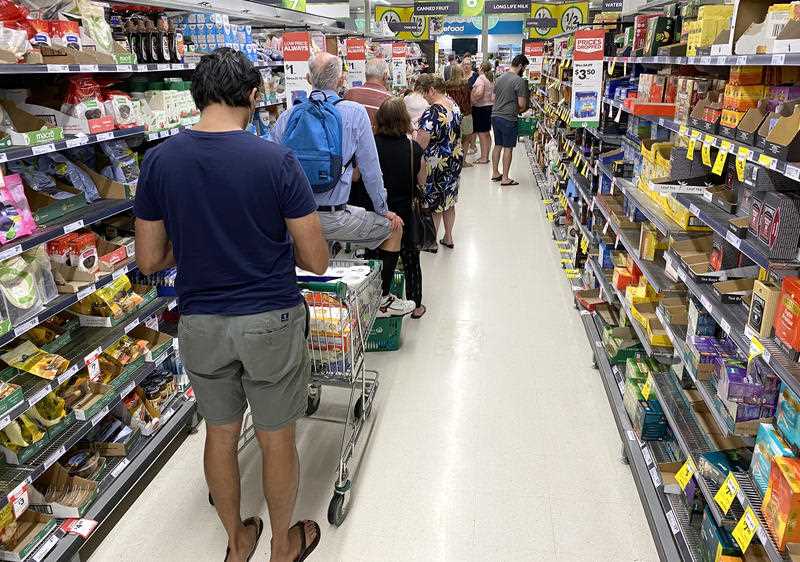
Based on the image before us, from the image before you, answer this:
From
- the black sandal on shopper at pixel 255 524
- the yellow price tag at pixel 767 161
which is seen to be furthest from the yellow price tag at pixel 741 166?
the black sandal on shopper at pixel 255 524

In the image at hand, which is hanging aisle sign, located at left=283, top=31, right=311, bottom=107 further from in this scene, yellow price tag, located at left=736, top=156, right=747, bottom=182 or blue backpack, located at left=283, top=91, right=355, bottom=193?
yellow price tag, located at left=736, top=156, right=747, bottom=182

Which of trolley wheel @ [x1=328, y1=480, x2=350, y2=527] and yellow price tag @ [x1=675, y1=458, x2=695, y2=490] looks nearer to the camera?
yellow price tag @ [x1=675, y1=458, x2=695, y2=490]

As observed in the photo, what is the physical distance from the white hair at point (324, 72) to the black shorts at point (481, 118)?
26.0ft

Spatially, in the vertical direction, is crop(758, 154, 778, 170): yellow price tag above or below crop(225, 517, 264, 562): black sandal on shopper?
above

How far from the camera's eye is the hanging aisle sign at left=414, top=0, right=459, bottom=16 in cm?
1468

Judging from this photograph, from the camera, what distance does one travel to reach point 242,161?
2010 mm

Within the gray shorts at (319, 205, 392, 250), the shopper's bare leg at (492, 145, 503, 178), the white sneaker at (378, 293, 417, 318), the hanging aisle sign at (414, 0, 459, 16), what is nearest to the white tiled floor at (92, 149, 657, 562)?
the white sneaker at (378, 293, 417, 318)

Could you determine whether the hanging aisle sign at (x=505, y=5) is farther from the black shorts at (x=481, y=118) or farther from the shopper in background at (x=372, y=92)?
the shopper in background at (x=372, y=92)

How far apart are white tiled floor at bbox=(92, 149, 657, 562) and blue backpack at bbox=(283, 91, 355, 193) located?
144 centimetres

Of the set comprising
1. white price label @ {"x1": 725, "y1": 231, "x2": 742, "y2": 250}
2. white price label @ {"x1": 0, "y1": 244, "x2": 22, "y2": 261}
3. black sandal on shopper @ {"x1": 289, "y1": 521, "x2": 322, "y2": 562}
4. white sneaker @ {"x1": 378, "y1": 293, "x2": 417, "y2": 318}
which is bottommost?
black sandal on shopper @ {"x1": 289, "y1": 521, "x2": 322, "y2": 562}

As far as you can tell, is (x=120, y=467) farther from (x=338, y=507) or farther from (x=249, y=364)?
(x=249, y=364)

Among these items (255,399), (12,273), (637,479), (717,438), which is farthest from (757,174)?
(12,273)

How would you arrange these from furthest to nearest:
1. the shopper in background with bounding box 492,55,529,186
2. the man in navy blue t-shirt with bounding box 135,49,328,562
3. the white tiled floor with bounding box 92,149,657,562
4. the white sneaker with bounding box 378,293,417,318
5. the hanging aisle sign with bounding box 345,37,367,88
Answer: the shopper in background with bounding box 492,55,529,186, the hanging aisle sign with bounding box 345,37,367,88, the white sneaker with bounding box 378,293,417,318, the white tiled floor with bounding box 92,149,657,562, the man in navy blue t-shirt with bounding box 135,49,328,562

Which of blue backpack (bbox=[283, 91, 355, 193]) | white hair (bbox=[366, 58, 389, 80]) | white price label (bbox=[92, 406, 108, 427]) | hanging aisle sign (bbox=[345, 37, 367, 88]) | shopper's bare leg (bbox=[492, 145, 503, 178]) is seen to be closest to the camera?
white price label (bbox=[92, 406, 108, 427])
